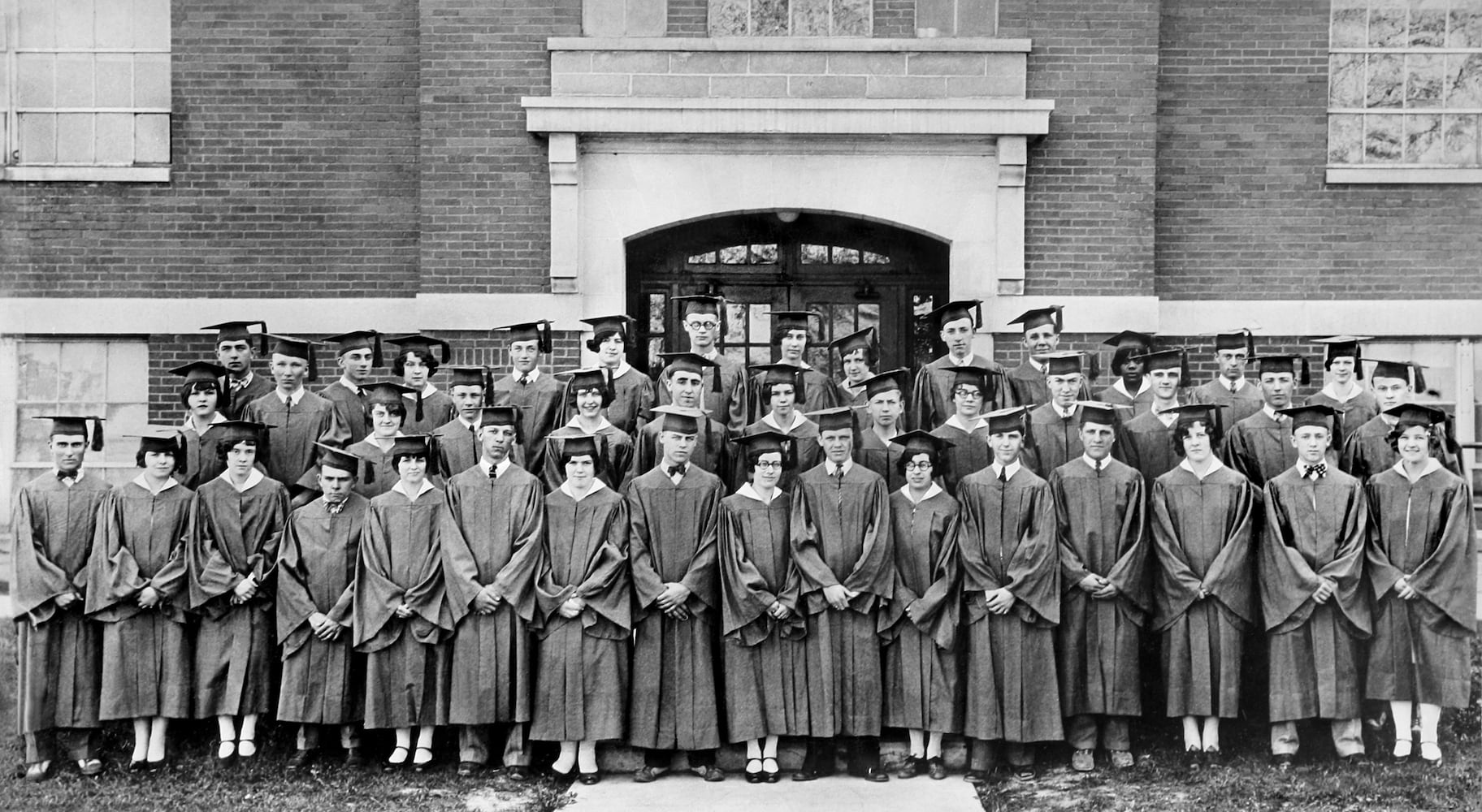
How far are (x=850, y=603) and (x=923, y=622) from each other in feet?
1.22

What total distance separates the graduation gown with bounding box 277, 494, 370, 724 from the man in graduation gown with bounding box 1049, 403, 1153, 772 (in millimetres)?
3514

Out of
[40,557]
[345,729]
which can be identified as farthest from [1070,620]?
[40,557]

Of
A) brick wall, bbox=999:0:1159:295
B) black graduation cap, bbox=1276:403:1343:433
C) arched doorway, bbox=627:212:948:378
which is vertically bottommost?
black graduation cap, bbox=1276:403:1343:433

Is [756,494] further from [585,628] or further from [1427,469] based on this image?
[1427,469]

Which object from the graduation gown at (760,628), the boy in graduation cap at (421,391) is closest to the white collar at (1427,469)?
the graduation gown at (760,628)

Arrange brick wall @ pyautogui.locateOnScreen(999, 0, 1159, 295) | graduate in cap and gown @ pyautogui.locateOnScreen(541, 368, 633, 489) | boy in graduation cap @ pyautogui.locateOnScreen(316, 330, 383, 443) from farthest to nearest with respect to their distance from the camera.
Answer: brick wall @ pyautogui.locateOnScreen(999, 0, 1159, 295) < boy in graduation cap @ pyautogui.locateOnScreen(316, 330, 383, 443) < graduate in cap and gown @ pyautogui.locateOnScreen(541, 368, 633, 489)

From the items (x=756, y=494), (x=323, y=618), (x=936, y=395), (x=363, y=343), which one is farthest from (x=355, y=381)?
(x=936, y=395)

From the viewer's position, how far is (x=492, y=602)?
635 centimetres

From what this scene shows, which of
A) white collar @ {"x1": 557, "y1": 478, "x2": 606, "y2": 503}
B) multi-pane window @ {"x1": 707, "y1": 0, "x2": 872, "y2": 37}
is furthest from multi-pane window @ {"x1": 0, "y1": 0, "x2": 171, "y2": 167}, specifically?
white collar @ {"x1": 557, "y1": 478, "x2": 606, "y2": 503}

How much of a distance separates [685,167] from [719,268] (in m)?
0.90

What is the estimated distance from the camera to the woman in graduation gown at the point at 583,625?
632 centimetres

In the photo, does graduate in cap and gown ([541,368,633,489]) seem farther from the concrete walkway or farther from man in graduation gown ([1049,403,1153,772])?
man in graduation gown ([1049,403,1153,772])

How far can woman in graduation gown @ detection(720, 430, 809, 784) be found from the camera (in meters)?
6.34

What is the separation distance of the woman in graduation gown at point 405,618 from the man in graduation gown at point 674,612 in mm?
955
